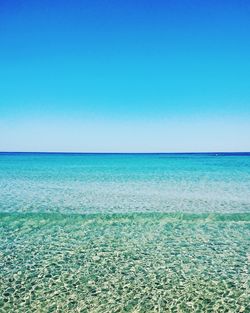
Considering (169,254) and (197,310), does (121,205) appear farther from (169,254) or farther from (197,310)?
(197,310)

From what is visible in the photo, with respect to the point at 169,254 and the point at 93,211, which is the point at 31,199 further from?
the point at 169,254

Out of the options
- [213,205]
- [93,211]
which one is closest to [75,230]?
[93,211]

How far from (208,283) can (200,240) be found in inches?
119

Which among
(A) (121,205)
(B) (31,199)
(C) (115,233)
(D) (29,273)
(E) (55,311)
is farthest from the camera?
(B) (31,199)

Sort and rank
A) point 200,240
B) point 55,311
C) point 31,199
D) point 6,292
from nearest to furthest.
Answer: point 55,311 < point 6,292 < point 200,240 < point 31,199

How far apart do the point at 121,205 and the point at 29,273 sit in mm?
8323

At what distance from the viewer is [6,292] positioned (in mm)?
6008

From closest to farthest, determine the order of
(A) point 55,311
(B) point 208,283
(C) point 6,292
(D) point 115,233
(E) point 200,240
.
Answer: (A) point 55,311
(C) point 6,292
(B) point 208,283
(E) point 200,240
(D) point 115,233

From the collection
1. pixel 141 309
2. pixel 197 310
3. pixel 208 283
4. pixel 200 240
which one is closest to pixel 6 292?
pixel 141 309

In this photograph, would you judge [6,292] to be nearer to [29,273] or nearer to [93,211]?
[29,273]

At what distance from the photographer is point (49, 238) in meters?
9.74

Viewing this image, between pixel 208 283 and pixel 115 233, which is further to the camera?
pixel 115 233

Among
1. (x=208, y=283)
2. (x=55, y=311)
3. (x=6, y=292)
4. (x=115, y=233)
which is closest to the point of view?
(x=55, y=311)

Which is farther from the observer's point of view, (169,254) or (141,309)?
(169,254)
